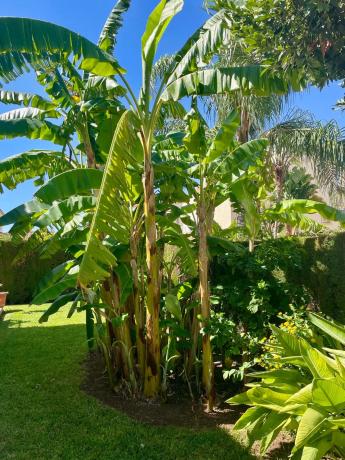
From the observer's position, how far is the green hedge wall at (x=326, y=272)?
18.1 ft

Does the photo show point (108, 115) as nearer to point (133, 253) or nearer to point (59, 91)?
point (59, 91)

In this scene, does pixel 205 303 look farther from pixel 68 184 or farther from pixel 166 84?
pixel 166 84

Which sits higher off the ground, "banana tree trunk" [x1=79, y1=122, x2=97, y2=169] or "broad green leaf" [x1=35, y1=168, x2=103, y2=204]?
"banana tree trunk" [x1=79, y1=122, x2=97, y2=169]

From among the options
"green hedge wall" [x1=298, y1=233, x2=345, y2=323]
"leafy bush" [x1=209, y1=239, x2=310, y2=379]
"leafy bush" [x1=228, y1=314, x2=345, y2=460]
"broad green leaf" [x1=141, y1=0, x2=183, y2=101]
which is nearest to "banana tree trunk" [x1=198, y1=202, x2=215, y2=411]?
"leafy bush" [x1=209, y1=239, x2=310, y2=379]

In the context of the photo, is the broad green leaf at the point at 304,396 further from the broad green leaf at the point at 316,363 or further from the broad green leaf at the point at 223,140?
the broad green leaf at the point at 223,140

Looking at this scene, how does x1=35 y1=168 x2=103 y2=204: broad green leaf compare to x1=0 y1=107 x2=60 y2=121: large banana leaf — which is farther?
x1=0 y1=107 x2=60 y2=121: large banana leaf

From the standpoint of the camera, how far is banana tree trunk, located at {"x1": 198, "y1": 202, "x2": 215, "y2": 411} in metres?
4.86

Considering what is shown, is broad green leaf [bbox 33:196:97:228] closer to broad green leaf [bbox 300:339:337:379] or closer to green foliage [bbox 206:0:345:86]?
green foliage [bbox 206:0:345:86]

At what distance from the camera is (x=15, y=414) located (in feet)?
16.5

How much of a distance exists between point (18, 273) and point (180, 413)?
13.6m

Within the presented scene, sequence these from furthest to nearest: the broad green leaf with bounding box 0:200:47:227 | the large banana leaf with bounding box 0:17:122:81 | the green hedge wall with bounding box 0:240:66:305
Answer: the green hedge wall with bounding box 0:240:66:305
the broad green leaf with bounding box 0:200:47:227
the large banana leaf with bounding box 0:17:122:81

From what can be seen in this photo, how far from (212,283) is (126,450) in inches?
104

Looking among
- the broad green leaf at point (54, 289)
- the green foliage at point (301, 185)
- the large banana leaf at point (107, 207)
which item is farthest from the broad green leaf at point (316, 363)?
the green foliage at point (301, 185)

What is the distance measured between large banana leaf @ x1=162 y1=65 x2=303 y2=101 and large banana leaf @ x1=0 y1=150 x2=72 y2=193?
208 cm
